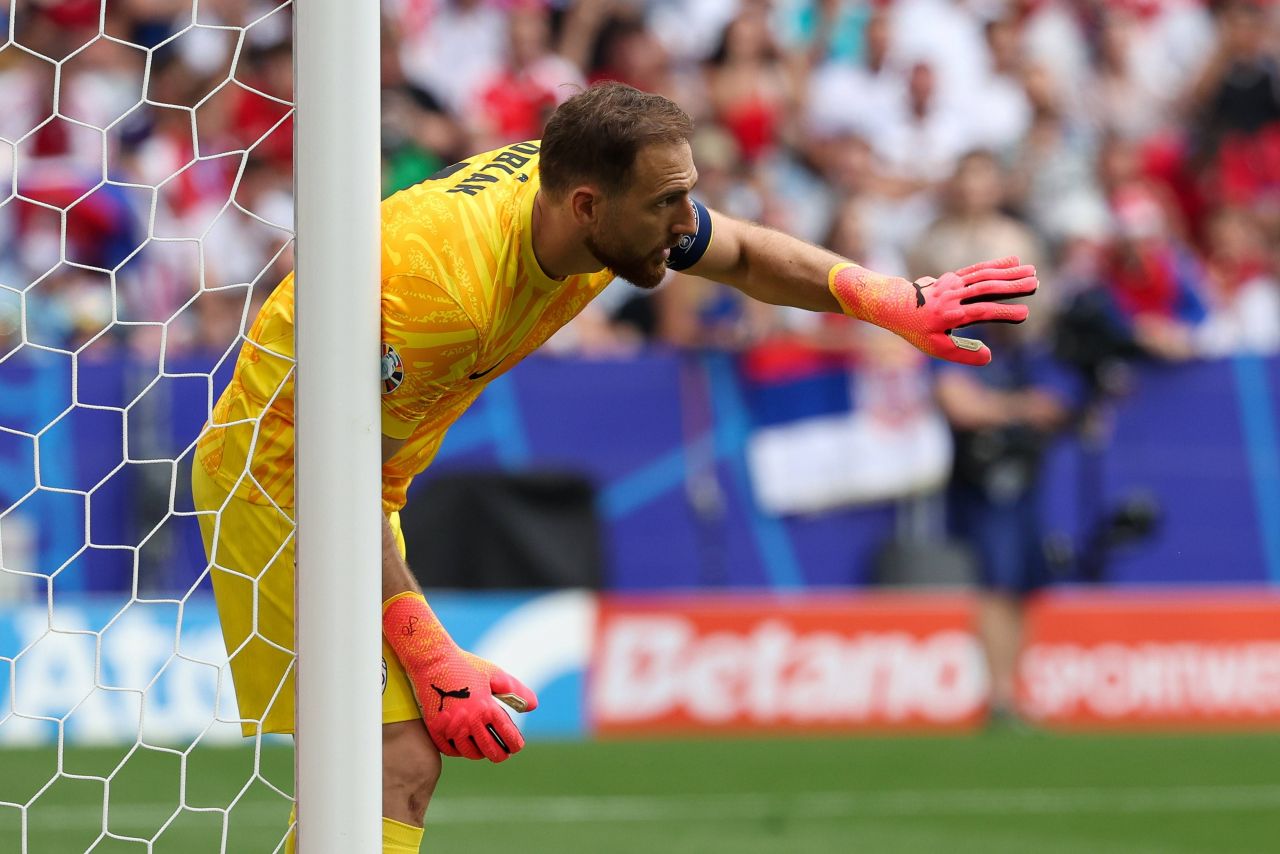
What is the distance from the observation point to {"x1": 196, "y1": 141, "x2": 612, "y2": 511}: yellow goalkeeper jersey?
3.34 meters

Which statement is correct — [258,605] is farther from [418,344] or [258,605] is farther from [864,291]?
[864,291]

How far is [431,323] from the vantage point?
3.32m

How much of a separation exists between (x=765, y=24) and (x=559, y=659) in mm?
4169

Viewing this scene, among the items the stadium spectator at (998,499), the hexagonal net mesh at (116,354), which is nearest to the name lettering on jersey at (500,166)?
the hexagonal net mesh at (116,354)

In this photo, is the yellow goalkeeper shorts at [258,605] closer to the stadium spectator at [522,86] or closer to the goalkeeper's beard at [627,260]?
the goalkeeper's beard at [627,260]

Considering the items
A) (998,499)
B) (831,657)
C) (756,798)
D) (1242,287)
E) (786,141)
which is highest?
(786,141)

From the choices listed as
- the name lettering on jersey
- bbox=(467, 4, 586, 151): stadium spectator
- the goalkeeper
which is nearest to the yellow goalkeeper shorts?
the goalkeeper

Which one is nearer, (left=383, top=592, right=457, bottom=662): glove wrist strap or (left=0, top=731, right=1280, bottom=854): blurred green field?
(left=383, top=592, right=457, bottom=662): glove wrist strap

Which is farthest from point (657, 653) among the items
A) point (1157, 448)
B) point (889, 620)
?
point (1157, 448)

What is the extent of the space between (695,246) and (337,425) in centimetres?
95

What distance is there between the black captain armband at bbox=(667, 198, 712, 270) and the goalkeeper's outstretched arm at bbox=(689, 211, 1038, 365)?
27mm

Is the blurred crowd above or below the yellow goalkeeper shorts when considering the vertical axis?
above

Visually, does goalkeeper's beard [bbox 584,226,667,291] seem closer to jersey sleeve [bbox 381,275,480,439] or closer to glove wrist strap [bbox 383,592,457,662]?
jersey sleeve [bbox 381,275,480,439]

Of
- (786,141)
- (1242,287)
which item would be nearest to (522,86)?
(786,141)
